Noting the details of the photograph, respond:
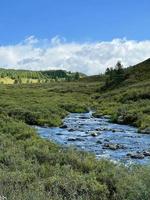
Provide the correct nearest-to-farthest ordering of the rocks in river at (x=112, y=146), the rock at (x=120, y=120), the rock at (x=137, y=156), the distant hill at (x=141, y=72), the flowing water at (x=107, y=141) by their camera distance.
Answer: the rock at (x=137, y=156) → the flowing water at (x=107, y=141) → the rocks in river at (x=112, y=146) → the rock at (x=120, y=120) → the distant hill at (x=141, y=72)

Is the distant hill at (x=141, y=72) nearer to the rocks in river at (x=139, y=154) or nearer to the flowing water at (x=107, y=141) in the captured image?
the flowing water at (x=107, y=141)

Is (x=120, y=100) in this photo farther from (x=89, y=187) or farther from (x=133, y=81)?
Result: (x=89, y=187)

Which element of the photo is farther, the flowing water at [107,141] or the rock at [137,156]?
the flowing water at [107,141]

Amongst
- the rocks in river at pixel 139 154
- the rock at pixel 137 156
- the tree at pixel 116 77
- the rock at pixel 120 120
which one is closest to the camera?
the rock at pixel 137 156

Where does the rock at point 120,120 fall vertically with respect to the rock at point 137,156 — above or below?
below

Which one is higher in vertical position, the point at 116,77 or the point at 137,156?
the point at 116,77

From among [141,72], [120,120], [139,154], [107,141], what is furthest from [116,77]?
[139,154]

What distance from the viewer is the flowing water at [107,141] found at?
91.4 ft

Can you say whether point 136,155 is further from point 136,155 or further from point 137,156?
point 137,156

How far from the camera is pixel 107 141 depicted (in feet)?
116

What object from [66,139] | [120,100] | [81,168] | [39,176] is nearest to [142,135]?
[66,139]

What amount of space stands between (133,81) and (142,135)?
230 ft

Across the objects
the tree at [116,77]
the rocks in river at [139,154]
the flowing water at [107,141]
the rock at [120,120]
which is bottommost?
the rock at [120,120]

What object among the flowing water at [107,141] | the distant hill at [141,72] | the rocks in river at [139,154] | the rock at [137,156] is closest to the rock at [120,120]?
the flowing water at [107,141]
